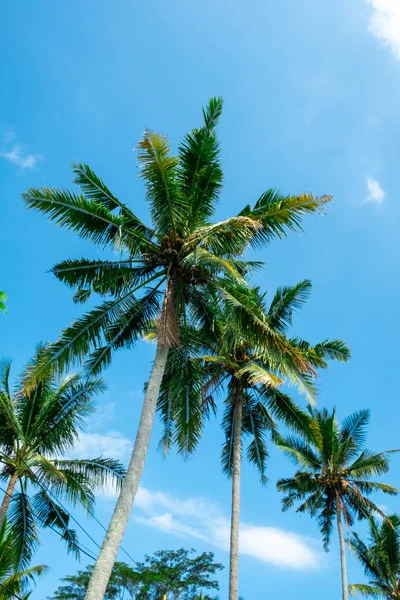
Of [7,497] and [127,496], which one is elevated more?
[7,497]

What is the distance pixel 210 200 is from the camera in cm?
1191

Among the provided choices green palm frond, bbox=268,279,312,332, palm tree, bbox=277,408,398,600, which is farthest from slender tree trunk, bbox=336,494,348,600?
green palm frond, bbox=268,279,312,332

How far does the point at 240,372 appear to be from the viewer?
16.3 m

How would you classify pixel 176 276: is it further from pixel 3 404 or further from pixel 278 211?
pixel 3 404

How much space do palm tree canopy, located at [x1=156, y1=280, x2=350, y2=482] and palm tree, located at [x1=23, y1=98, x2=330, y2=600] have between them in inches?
34.0

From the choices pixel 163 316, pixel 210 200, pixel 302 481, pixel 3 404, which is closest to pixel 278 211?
pixel 210 200

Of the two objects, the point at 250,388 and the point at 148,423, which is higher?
the point at 250,388

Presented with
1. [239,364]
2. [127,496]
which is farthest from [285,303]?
[127,496]

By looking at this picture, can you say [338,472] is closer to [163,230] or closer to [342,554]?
[342,554]

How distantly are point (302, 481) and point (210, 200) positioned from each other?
52.6 ft

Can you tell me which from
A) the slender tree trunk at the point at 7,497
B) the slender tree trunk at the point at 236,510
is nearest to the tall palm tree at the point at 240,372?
the slender tree trunk at the point at 236,510

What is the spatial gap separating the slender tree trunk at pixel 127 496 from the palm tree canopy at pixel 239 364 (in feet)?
6.09

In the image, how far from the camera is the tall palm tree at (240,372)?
10.6m

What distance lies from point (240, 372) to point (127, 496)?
316 inches
